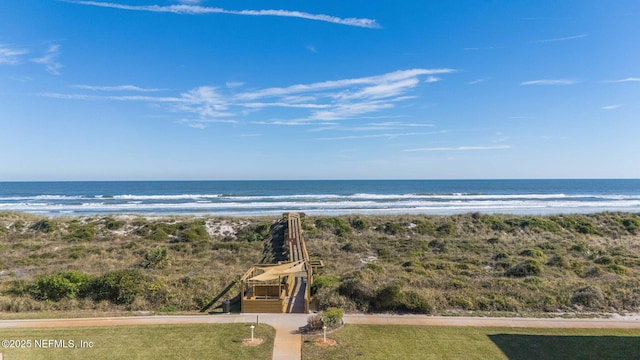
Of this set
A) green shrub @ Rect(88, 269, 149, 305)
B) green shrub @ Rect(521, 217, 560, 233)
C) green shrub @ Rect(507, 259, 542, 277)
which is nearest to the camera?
green shrub @ Rect(88, 269, 149, 305)

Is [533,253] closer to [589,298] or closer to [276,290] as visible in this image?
[589,298]

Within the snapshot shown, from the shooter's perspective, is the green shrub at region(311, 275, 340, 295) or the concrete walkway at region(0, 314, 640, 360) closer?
the concrete walkway at region(0, 314, 640, 360)

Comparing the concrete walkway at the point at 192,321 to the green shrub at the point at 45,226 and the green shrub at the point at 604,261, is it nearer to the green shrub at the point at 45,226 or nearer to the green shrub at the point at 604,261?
the green shrub at the point at 604,261

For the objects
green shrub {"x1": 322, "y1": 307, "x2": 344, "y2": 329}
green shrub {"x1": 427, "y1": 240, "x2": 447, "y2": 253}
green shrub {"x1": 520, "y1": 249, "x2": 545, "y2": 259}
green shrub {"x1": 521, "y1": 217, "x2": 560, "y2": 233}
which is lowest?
green shrub {"x1": 427, "y1": 240, "x2": 447, "y2": 253}

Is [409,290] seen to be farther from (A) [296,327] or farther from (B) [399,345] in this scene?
(A) [296,327]

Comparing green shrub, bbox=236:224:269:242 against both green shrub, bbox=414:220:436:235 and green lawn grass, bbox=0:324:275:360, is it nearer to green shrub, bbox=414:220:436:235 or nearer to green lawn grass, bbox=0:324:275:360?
green shrub, bbox=414:220:436:235

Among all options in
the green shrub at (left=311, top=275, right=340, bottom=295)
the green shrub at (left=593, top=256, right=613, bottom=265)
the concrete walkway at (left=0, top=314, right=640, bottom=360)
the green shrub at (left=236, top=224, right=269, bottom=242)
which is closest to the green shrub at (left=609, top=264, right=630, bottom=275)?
the green shrub at (left=593, top=256, right=613, bottom=265)

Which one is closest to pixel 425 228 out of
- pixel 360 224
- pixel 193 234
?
pixel 360 224
